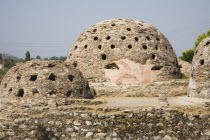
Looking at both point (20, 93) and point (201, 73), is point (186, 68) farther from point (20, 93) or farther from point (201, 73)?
point (20, 93)

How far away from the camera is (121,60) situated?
17188mm

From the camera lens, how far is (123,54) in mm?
17250

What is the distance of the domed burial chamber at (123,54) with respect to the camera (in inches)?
675

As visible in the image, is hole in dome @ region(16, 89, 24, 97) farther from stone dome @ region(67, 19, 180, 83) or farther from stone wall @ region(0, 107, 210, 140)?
stone dome @ region(67, 19, 180, 83)

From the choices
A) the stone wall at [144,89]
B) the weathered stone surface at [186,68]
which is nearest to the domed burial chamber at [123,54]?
the stone wall at [144,89]

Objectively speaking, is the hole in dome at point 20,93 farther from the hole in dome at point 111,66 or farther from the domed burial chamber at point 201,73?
the domed burial chamber at point 201,73

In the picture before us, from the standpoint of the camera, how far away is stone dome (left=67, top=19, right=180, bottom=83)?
1717cm

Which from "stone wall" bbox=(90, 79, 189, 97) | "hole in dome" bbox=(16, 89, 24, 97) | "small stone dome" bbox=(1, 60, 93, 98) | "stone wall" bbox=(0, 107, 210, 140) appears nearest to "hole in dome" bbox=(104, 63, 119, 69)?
"stone wall" bbox=(90, 79, 189, 97)

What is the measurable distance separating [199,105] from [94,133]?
5.40 m

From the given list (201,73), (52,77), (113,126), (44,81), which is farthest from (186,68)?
(44,81)

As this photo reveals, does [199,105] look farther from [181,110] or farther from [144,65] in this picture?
[144,65]

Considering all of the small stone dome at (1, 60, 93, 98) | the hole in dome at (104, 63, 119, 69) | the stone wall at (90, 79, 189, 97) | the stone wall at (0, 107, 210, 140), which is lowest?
the stone wall at (0, 107, 210, 140)

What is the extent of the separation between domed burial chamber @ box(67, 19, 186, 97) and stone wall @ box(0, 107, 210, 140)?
7.59 metres

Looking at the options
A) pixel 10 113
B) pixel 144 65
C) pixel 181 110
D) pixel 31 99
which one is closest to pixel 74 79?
pixel 31 99
